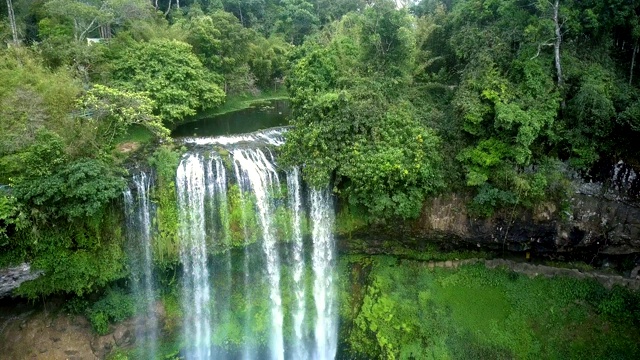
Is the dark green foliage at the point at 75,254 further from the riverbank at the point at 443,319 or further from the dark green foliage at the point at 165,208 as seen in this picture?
the riverbank at the point at 443,319

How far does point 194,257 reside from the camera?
13.2 metres

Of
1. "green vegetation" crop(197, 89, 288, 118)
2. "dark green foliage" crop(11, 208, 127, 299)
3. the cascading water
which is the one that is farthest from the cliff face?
"green vegetation" crop(197, 89, 288, 118)

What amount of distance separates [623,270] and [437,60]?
10042 millimetres

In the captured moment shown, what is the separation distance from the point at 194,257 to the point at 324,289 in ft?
15.0

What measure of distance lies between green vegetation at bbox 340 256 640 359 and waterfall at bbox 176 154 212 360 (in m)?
4.72

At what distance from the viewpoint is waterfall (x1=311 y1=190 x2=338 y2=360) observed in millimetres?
13984

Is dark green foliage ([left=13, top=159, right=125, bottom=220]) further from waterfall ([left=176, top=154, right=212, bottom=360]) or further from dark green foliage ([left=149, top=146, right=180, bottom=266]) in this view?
waterfall ([left=176, top=154, right=212, bottom=360])

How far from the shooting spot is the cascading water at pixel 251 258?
1309 cm

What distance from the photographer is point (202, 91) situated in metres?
21.2

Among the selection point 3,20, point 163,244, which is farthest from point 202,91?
point 163,244

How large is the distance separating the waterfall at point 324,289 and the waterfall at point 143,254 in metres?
5.27

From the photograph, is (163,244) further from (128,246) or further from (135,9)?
(135,9)

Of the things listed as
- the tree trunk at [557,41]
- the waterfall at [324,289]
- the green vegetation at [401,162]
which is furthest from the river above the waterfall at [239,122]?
the tree trunk at [557,41]

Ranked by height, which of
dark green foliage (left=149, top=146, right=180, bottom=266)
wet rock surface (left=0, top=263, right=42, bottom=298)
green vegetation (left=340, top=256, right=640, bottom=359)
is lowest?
green vegetation (left=340, top=256, right=640, bottom=359)
